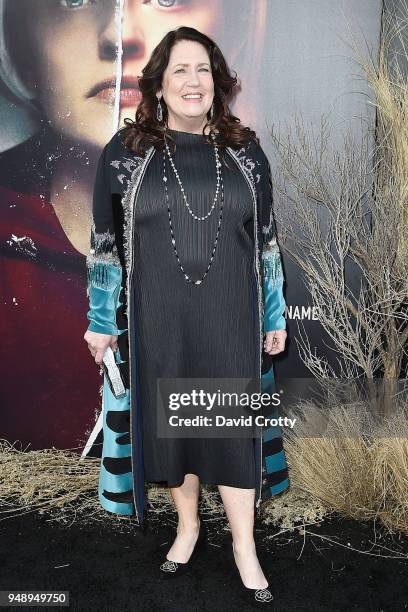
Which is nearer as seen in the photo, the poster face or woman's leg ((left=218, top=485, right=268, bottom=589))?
woman's leg ((left=218, top=485, right=268, bottom=589))

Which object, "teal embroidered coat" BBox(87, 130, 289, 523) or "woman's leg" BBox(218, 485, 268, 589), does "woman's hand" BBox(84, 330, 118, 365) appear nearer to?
"teal embroidered coat" BBox(87, 130, 289, 523)

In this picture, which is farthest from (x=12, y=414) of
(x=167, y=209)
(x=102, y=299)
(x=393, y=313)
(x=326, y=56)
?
(x=326, y=56)

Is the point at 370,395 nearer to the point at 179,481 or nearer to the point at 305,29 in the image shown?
the point at 179,481

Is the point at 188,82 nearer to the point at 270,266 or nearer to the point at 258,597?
the point at 270,266

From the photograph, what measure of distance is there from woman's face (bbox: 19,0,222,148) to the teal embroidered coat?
0.80 m

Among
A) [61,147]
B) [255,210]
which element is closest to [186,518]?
[255,210]

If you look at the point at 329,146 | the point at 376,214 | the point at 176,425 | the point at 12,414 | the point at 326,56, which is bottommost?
the point at 12,414

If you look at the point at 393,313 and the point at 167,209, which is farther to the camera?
the point at 393,313

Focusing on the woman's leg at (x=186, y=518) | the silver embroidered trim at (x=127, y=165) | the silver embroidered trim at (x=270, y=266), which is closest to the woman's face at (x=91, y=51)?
the silver embroidered trim at (x=127, y=165)

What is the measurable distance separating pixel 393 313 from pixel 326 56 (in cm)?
111

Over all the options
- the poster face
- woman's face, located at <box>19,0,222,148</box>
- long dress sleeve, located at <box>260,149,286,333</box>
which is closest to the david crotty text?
long dress sleeve, located at <box>260,149,286,333</box>

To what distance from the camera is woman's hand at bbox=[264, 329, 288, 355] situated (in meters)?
2.23

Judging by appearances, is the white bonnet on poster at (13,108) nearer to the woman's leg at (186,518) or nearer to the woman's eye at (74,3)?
the woman's eye at (74,3)

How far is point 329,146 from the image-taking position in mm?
2752
